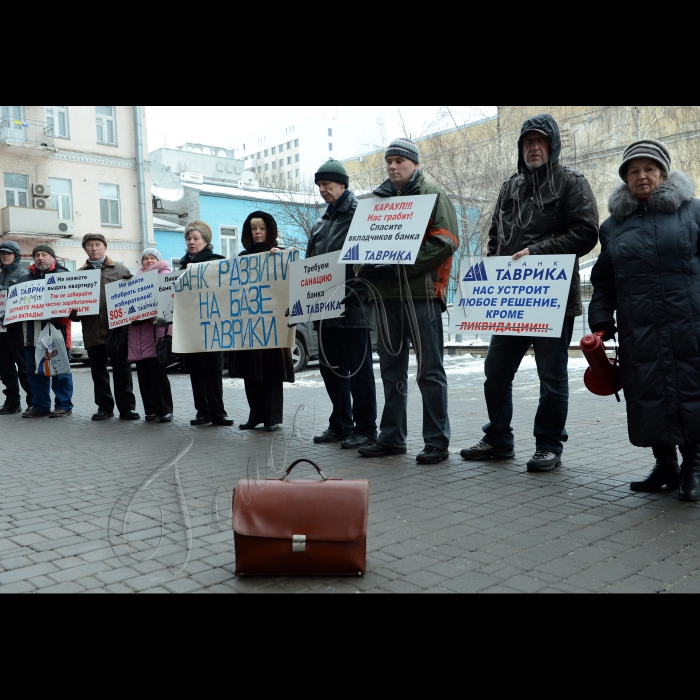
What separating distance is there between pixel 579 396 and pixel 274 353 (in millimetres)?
4421

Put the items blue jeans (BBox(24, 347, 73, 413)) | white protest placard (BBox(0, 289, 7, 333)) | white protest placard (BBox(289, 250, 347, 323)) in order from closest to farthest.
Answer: white protest placard (BBox(289, 250, 347, 323)) < blue jeans (BBox(24, 347, 73, 413)) < white protest placard (BBox(0, 289, 7, 333))

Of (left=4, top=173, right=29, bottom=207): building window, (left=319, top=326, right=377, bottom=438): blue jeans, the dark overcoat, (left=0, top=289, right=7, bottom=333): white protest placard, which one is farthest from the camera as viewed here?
(left=4, top=173, right=29, bottom=207): building window

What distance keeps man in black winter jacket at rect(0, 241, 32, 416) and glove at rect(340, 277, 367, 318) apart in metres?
5.25

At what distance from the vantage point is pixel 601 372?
4.66 meters

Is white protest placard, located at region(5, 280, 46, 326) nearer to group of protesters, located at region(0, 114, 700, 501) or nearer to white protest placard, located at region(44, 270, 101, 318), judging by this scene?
white protest placard, located at region(44, 270, 101, 318)

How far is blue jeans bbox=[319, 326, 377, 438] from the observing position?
6.25 m

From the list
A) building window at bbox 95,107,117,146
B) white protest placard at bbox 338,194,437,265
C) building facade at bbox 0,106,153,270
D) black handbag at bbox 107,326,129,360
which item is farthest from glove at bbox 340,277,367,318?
building window at bbox 95,107,117,146

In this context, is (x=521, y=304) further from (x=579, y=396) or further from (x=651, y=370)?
(x=579, y=396)

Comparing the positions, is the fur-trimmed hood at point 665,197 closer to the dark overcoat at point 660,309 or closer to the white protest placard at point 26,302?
the dark overcoat at point 660,309

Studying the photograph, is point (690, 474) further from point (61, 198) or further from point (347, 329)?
point (61, 198)

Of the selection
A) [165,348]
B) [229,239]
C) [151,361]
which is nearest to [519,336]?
[165,348]

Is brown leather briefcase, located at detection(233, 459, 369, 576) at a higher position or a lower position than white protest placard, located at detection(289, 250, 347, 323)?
lower
